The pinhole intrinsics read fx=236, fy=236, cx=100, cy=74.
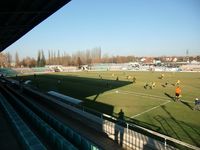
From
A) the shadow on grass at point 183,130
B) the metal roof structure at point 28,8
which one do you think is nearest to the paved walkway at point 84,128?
the shadow on grass at point 183,130

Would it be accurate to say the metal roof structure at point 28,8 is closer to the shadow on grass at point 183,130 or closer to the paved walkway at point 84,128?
the paved walkway at point 84,128

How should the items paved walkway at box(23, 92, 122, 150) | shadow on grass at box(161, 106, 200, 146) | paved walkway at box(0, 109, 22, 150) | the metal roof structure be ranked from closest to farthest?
paved walkway at box(23, 92, 122, 150) → shadow on grass at box(161, 106, 200, 146) → paved walkway at box(0, 109, 22, 150) → the metal roof structure

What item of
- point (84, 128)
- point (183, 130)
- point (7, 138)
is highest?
point (84, 128)

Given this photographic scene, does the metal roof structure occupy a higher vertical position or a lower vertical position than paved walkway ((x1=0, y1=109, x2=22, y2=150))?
higher

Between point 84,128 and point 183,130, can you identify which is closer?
point 183,130

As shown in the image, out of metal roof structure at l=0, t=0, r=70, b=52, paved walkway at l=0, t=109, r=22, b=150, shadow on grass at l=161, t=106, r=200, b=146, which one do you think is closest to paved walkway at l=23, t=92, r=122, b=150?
paved walkway at l=0, t=109, r=22, b=150

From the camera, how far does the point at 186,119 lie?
58.3 feet

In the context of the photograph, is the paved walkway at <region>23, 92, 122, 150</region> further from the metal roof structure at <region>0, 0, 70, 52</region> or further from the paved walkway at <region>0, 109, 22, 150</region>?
the metal roof structure at <region>0, 0, 70, 52</region>

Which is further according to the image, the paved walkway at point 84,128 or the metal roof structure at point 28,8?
the metal roof structure at point 28,8

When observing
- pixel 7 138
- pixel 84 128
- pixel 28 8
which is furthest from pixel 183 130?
pixel 28 8

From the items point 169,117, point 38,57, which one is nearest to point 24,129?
point 169,117

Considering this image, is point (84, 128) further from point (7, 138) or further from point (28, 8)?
point (28, 8)

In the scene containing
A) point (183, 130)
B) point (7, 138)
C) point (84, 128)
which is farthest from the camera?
point (84, 128)

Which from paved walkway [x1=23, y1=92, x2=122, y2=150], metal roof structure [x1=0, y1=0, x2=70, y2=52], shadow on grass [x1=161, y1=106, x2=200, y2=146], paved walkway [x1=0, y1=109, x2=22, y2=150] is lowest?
paved walkway [x1=0, y1=109, x2=22, y2=150]
